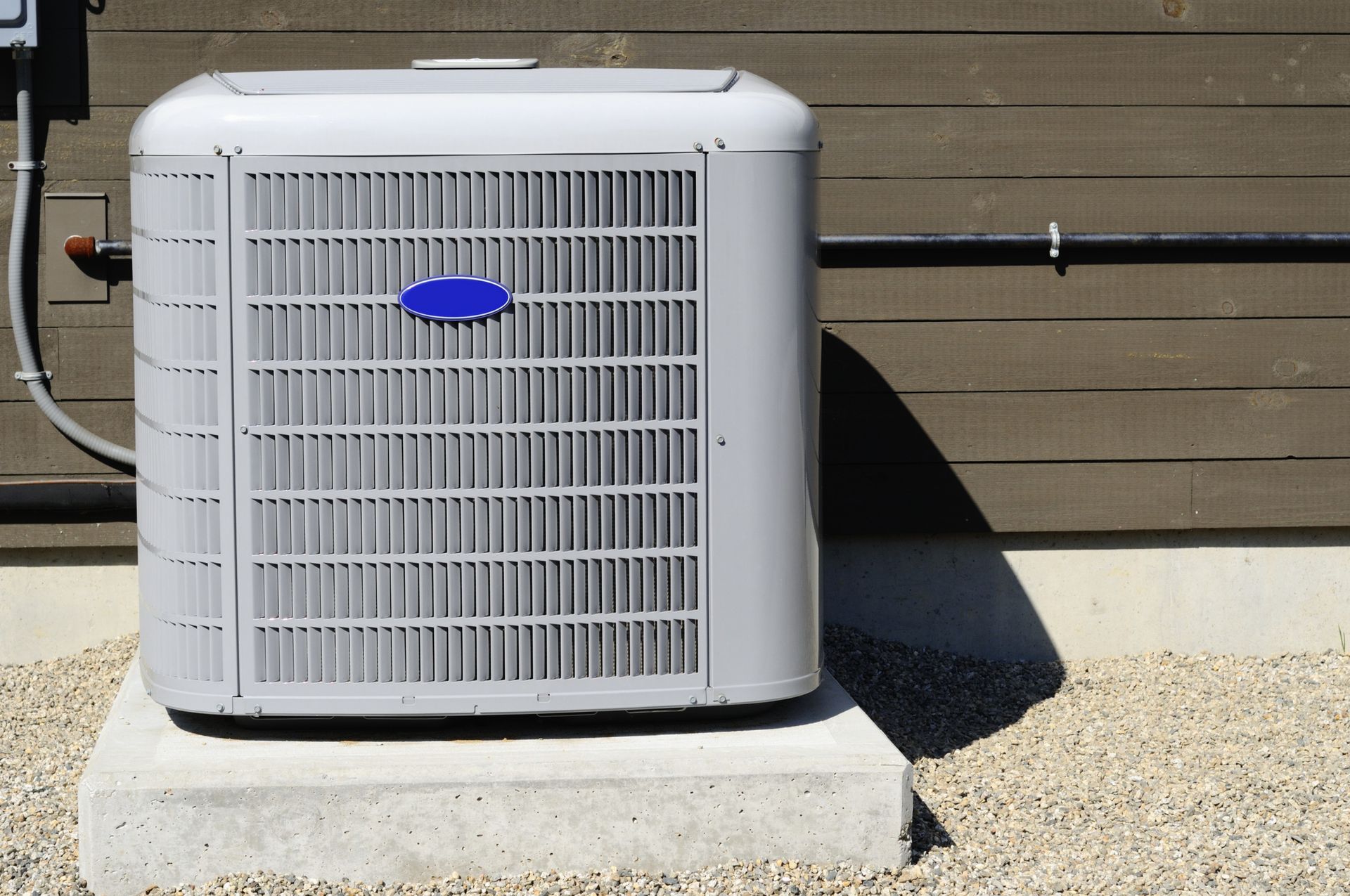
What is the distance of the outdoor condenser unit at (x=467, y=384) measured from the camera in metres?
2.12

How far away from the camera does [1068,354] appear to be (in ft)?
11.2

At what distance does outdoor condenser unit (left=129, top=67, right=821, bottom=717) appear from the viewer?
2.12 metres

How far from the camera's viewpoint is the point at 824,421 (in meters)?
3.43

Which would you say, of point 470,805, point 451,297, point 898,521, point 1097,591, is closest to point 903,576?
point 898,521

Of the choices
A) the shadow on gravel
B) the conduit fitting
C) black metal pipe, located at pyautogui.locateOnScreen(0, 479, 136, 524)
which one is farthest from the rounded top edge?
the shadow on gravel

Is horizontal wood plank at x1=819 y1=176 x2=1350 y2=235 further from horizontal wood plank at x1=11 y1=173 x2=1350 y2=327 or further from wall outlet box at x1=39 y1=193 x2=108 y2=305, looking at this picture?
wall outlet box at x1=39 y1=193 x2=108 y2=305

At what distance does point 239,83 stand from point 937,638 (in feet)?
7.34

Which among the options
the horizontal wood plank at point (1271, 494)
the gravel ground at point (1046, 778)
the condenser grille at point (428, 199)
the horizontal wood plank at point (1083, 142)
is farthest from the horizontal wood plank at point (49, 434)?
the horizontal wood plank at point (1271, 494)

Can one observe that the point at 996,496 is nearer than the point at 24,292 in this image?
No

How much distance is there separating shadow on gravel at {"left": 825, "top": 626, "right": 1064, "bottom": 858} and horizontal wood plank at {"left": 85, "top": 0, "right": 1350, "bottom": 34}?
155 cm

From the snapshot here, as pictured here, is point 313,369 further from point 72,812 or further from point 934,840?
point 934,840

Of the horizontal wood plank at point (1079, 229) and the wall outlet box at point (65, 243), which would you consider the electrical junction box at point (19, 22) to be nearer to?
the wall outlet box at point (65, 243)

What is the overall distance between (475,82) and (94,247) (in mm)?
1405

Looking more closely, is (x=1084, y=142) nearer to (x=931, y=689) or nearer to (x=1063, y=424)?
(x=1063, y=424)
